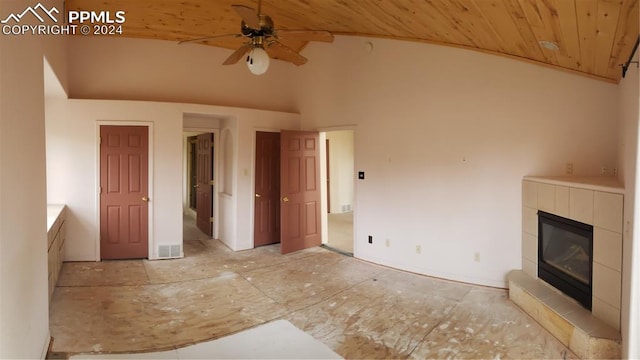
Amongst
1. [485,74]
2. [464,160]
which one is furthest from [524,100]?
[464,160]

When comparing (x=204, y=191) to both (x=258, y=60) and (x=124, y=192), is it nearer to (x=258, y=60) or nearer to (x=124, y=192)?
(x=124, y=192)

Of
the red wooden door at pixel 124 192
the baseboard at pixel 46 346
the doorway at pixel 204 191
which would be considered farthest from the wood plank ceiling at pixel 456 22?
the baseboard at pixel 46 346

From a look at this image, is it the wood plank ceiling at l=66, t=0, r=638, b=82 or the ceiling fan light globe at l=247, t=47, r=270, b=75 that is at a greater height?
the wood plank ceiling at l=66, t=0, r=638, b=82

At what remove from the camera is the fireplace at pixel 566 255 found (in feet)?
9.90

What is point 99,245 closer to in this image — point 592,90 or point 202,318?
point 202,318

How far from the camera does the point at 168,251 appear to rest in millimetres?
5215

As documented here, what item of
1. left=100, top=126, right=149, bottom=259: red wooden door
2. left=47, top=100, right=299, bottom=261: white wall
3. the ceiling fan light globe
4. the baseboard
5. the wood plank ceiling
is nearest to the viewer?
the wood plank ceiling

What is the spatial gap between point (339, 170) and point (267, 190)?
11.8 ft

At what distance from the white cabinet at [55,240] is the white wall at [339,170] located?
5.87m

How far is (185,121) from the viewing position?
5.96 m

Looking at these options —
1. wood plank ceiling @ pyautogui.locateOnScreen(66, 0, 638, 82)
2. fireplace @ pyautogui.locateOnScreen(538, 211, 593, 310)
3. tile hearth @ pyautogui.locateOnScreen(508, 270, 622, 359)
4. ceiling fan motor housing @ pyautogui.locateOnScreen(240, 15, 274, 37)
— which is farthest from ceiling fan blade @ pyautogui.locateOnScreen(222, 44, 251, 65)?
tile hearth @ pyautogui.locateOnScreen(508, 270, 622, 359)

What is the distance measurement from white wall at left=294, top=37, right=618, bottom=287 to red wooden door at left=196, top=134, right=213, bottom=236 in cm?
263

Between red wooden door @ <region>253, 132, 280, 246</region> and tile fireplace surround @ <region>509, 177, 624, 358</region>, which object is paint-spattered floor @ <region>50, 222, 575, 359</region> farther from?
red wooden door @ <region>253, 132, 280, 246</region>

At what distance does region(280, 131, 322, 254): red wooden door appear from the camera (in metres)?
5.53
